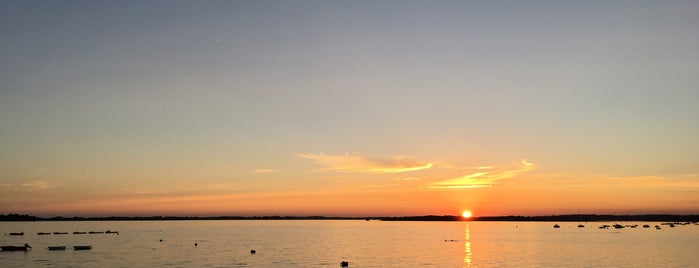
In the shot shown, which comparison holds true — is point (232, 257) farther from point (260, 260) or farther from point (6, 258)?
point (6, 258)

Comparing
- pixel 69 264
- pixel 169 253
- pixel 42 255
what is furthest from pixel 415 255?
pixel 42 255

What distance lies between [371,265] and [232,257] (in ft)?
74.6

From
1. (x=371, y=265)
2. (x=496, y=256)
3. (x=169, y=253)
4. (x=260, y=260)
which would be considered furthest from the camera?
(x=169, y=253)

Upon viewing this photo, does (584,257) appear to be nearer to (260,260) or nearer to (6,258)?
(260,260)

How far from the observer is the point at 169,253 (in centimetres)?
9638

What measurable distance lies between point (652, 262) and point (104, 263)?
2780 inches

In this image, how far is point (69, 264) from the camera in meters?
76.6

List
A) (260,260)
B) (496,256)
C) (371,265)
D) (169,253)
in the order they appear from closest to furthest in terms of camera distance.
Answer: (371,265), (260,260), (496,256), (169,253)

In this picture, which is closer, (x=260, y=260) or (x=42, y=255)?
(x=260, y=260)

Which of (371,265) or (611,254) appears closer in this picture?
(371,265)

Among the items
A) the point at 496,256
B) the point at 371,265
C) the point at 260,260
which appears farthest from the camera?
the point at 496,256

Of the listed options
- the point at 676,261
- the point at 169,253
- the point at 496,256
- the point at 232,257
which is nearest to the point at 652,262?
the point at 676,261

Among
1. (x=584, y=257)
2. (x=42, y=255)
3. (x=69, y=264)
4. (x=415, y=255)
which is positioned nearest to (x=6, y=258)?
(x=42, y=255)

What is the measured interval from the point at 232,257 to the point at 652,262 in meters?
56.4
